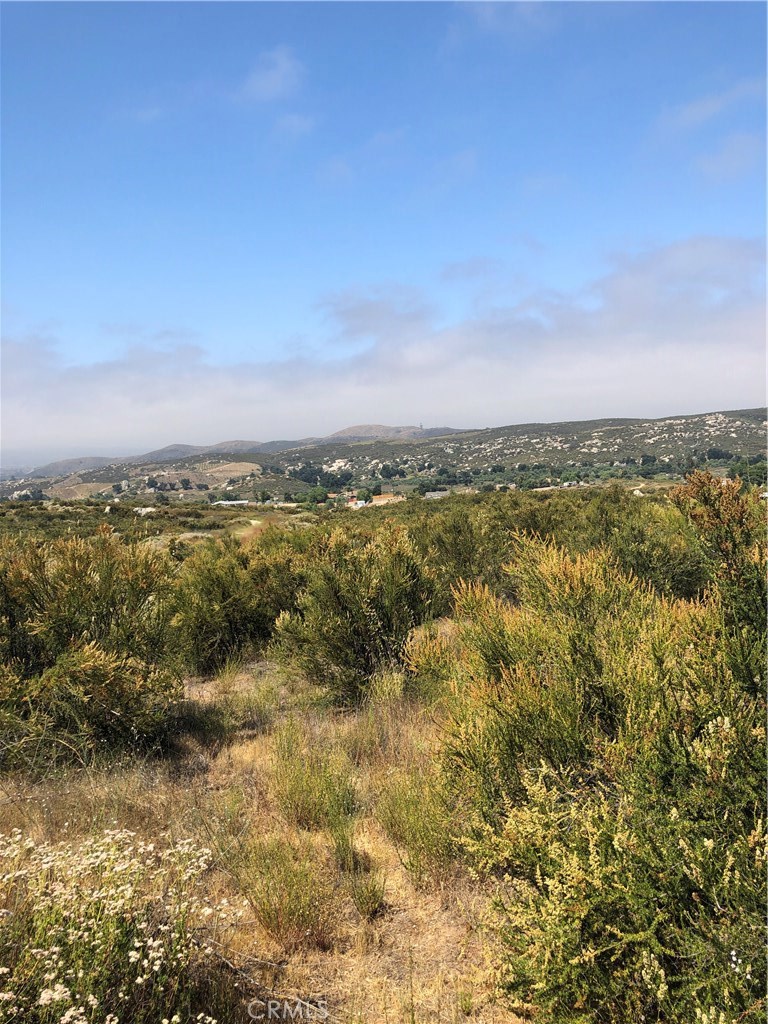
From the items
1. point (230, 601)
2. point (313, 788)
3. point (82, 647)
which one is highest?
point (82, 647)

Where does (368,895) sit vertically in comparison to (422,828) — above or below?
below

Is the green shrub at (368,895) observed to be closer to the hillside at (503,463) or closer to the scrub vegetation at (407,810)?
the scrub vegetation at (407,810)

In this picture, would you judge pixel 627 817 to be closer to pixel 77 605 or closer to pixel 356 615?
pixel 356 615

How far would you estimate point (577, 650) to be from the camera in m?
3.26

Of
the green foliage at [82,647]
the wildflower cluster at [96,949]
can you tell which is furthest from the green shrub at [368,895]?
the green foliage at [82,647]

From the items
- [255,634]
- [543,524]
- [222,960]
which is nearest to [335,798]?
[222,960]

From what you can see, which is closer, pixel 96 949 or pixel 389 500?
pixel 96 949

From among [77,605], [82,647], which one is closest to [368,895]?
[82,647]

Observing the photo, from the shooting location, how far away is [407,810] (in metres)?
3.38

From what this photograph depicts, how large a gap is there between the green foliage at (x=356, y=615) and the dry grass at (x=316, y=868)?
49.0 inches

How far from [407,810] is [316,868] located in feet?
2.21

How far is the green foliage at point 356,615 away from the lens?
20.6ft

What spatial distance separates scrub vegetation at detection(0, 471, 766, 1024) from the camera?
1.93 metres

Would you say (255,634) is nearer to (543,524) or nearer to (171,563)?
(171,563)
